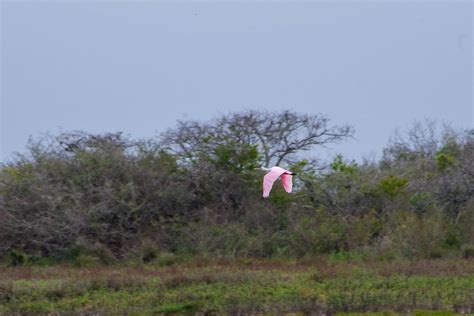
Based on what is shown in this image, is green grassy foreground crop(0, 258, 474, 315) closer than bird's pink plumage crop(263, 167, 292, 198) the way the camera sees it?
Yes

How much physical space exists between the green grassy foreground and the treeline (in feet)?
6.49

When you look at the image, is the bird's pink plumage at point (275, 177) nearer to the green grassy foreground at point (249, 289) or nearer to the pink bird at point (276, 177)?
the pink bird at point (276, 177)

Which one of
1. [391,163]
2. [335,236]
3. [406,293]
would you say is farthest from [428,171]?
[406,293]

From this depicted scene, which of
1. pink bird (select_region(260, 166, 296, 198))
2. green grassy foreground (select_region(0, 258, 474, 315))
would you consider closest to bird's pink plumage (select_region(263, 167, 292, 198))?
pink bird (select_region(260, 166, 296, 198))

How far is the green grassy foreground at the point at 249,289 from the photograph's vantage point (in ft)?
41.3

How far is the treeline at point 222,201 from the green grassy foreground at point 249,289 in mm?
1978

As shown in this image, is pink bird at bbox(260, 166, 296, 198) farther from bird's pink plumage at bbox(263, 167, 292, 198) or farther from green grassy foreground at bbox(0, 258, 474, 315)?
green grassy foreground at bbox(0, 258, 474, 315)

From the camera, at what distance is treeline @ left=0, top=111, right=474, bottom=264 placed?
19.3 metres

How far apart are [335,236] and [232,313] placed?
25.2 feet

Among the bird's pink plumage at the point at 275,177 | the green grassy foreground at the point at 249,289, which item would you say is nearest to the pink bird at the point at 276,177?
the bird's pink plumage at the point at 275,177

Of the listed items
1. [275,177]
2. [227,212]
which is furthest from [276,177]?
[227,212]

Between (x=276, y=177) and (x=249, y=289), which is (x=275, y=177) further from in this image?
(x=249, y=289)

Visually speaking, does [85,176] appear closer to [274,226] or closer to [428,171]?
[274,226]

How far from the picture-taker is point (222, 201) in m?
20.9
